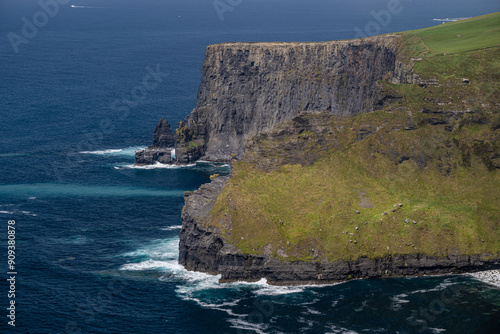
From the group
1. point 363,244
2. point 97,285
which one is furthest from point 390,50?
point 97,285

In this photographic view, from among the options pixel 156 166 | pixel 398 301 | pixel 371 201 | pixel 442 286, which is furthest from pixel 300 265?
pixel 156 166

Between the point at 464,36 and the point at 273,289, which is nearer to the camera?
the point at 273,289

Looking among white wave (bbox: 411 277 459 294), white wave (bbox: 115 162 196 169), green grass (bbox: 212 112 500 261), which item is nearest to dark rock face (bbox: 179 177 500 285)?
green grass (bbox: 212 112 500 261)

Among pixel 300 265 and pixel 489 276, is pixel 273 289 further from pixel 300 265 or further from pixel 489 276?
pixel 489 276

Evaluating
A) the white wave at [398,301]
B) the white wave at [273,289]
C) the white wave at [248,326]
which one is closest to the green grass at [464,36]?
the white wave at [398,301]

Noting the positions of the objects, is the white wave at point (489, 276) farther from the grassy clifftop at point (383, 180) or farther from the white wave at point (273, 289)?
the white wave at point (273, 289)

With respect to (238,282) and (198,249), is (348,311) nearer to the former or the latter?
(238,282)

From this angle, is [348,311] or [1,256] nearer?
[348,311]
